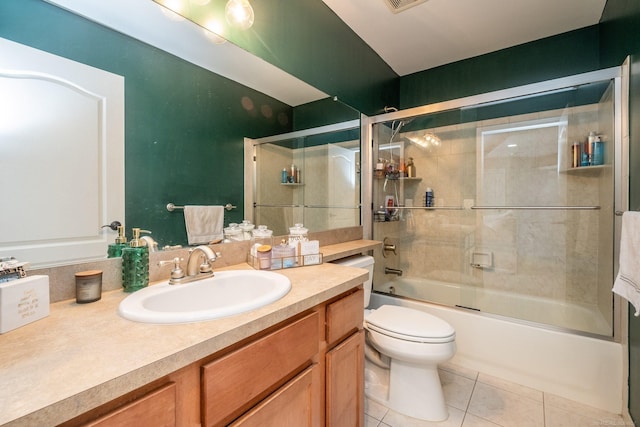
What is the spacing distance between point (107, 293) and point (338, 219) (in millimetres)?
1420

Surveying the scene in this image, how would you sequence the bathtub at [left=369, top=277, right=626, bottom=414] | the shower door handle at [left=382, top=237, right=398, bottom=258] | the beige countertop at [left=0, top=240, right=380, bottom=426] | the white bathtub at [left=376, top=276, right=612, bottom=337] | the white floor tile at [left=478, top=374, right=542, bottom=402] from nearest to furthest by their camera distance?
the beige countertop at [left=0, top=240, right=380, bottom=426]
the bathtub at [left=369, top=277, right=626, bottom=414]
the white floor tile at [left=478, top=374, right=542, bottom=402]
the white bathtub at [left=376, top=276, right=612, bottom=337]
the shower door handle at [left=382, top=237, right=398, bottom=258]

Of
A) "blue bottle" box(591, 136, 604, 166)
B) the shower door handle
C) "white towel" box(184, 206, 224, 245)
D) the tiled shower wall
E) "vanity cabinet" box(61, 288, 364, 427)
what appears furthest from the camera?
the shower door handle

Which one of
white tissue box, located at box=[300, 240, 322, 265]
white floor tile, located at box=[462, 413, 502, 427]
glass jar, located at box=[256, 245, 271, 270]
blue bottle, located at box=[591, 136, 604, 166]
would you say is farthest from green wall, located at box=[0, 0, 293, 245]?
blue bottle, located at box=[591, 136, 604, 166]

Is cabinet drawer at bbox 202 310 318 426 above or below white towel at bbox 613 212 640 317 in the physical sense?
below

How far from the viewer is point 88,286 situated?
78 centimetres

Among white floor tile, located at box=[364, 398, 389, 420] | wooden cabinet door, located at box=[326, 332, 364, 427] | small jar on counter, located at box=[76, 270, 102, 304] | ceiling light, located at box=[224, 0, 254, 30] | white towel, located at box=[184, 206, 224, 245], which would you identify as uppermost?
ceiling light, located at box=[224, 0, 254, 30]

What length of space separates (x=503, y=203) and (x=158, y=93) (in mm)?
2604

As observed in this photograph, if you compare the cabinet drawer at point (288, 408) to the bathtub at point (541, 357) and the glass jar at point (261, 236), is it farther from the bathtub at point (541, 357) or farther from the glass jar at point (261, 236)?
the bathtub at point (541, 357)

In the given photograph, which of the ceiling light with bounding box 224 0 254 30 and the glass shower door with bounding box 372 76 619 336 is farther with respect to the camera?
the glass shower door with bounding box 372 76 619 336

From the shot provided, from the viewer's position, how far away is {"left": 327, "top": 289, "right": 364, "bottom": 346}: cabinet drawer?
95 cm

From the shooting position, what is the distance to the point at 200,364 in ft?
1.90

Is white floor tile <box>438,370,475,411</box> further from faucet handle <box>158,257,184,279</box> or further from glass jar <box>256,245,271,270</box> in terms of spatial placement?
faucet handle <box>158,257,184,279</box>

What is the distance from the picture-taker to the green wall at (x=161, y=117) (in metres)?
0.79

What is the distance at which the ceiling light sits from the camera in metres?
1.26
